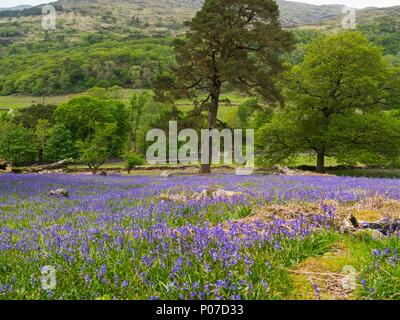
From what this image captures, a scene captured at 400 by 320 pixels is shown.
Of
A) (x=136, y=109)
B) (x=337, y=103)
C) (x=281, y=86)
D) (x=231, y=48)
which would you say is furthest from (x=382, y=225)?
(x=136, y=109)

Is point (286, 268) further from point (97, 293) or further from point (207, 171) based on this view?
point (207, 171)

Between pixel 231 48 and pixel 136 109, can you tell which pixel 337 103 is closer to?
pixel 231 48

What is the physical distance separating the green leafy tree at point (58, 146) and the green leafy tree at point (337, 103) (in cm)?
4537

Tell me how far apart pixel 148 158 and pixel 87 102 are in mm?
21550

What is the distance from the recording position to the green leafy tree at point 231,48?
80.3ft

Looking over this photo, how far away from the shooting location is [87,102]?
3383 inches

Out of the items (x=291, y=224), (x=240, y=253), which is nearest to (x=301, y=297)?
(x=240, y=253)

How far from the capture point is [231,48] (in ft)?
84.4

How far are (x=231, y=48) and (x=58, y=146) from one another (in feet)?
170

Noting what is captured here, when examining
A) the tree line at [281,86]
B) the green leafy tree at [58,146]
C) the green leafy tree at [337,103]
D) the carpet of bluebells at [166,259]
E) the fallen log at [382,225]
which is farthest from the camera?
the green leafy tree at [58,146]

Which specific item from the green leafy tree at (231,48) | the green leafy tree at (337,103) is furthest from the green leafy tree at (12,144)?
the green leafy tree at (337,103)

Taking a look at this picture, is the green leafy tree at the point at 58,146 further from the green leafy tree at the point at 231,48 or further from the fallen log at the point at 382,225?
the fallen log at the point at 382,225

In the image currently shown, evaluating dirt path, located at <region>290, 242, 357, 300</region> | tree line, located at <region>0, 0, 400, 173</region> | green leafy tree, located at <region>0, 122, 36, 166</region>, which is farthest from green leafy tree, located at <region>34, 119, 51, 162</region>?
dirt path, located at <region>290, 242, 357, 300</region>

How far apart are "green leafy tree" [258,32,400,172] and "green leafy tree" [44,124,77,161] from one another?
45368 millimetres
